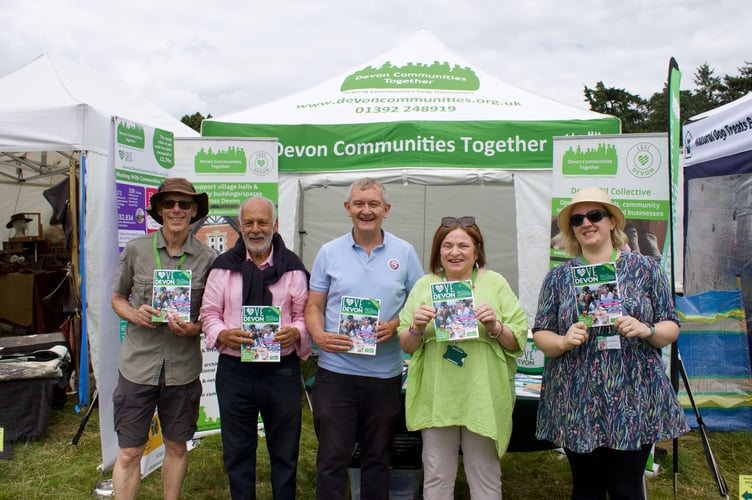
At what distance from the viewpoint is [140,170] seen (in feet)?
12.1

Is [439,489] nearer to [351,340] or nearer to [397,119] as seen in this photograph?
[351,340]

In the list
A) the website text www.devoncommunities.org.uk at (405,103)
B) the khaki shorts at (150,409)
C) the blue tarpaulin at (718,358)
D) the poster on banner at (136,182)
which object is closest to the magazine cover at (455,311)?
the khaki shorts at (150,409)

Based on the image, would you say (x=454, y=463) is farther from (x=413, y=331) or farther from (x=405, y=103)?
(x=405, y=103)

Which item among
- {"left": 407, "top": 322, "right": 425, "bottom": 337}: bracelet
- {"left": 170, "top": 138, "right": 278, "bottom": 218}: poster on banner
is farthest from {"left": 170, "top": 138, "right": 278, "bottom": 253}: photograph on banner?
{"left": 407, "top": 322, "right": 425, "bottom": 337}: bracelet

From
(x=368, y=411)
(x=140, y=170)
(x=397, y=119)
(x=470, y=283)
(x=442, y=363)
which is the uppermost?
(x=397, y=119)

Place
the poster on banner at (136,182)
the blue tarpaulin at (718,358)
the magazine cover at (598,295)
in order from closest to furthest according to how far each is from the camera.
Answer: the magazine cover at (598,295) < the poster on banner at (136,182) < the blue tarpaulin at (718,358)

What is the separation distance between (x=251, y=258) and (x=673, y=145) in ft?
8.05

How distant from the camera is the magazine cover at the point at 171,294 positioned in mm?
2555

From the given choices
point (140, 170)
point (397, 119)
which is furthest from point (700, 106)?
point (140, 170)

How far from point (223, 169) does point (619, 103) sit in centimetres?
3621

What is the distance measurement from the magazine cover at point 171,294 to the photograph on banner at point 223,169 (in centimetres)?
197

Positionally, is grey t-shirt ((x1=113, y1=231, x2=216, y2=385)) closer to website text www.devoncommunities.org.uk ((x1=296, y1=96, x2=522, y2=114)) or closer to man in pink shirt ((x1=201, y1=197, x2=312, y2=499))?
man in pink shirt ((x1=201, y1=197, x2=312, y2=499))

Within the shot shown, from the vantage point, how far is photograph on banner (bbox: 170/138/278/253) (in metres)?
4.49

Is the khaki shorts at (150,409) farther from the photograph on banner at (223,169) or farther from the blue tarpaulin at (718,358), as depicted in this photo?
the blue tarpaulin at (718,358)
